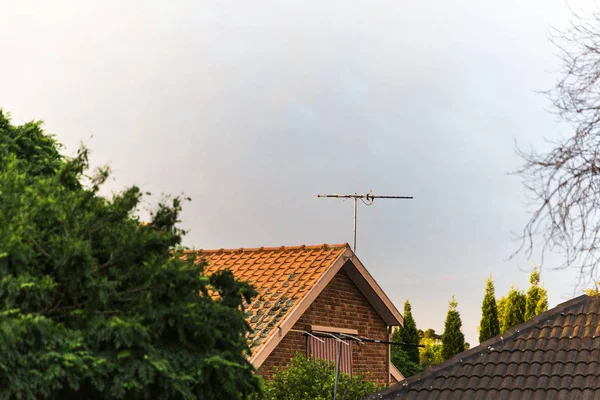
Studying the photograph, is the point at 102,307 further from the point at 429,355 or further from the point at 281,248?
the point at 429,355

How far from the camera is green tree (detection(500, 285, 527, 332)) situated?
37156 millimetres

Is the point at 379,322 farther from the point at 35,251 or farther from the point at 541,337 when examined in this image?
the point at 35,251

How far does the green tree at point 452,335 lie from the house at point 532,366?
24.4 metres

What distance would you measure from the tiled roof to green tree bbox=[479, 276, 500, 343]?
17.6 m

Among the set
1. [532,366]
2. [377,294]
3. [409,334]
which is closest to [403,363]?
[409,334]

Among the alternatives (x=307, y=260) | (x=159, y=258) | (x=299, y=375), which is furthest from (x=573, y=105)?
(x=307, y=260)

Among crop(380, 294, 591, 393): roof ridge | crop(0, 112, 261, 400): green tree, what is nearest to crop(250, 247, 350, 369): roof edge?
crop(380, 294, 591, 393): roof ridge

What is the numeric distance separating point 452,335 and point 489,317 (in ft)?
6.50

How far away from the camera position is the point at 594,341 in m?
13.7

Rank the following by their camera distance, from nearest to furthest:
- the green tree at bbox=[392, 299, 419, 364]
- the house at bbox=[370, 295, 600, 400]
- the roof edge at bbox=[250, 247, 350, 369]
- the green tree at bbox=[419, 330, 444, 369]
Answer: the house at bbox=[370, 295, 600, 400], the roof edge at bbox=[250, 247, 350, 369], the green tree at bbox=[392, 299, 419, 364], the green tree at bbox=[419, 330, 444, 369]

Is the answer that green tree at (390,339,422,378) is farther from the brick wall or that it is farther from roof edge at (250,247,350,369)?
roof edge at (250,247,350,369)

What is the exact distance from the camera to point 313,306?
2128 cm

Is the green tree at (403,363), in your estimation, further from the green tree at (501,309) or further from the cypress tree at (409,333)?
the green tree at (501,309)

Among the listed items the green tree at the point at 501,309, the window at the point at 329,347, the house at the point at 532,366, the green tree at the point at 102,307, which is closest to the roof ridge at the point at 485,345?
the house at the point at 532,366
